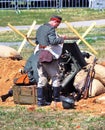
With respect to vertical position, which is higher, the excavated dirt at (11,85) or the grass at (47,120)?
the grass at (47,120)

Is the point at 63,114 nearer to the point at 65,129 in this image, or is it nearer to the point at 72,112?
the point at 72,112

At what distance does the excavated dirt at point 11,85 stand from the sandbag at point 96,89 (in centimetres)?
14

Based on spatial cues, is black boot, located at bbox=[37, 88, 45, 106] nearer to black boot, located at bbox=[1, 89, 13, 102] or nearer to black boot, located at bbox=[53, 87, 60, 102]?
black boot, located at bbox=[53, 87, 60, 102]

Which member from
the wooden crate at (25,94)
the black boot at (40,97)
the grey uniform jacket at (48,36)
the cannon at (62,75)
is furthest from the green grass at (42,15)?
the grey uniform jacket at (48,36)

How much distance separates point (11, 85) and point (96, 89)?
2.34 m

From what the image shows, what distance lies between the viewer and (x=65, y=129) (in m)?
9.00

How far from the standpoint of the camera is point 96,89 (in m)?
12.0

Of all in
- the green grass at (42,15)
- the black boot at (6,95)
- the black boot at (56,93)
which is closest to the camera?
the black boot at (56,93)

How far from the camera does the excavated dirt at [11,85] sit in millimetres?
10800

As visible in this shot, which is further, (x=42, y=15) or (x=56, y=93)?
(x=42, y=15)

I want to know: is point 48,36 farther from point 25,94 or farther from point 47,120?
point 47,120

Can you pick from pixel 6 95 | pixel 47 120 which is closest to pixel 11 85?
pixel 6 95

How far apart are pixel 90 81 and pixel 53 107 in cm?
135

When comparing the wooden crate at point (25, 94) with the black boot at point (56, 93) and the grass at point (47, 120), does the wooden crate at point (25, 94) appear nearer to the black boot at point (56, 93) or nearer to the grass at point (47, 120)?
the black boot at point (56, 93)
